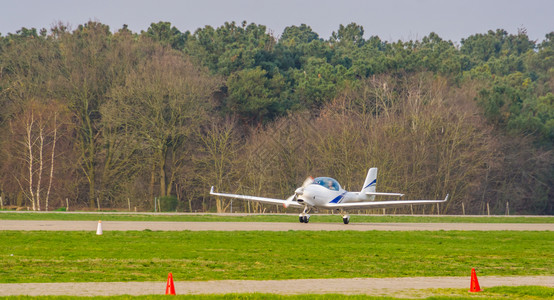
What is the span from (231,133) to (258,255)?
53.0 metres

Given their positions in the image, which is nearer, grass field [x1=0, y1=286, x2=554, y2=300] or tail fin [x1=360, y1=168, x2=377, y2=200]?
grass field [x1=0, y1=286, x2=554, y2=300]

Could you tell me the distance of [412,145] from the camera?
2830 inches

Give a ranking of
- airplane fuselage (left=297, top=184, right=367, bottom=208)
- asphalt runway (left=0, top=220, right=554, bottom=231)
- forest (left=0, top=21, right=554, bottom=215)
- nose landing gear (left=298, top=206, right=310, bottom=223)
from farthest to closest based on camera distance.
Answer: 1. forest (left=0, top=21, right=554, bottom=215)
2. nose landing gear (left=298, top=206, right=310, bottom=223)
3. airplane fuselage (left=297, top=184, right=367, bottom=208)
4. asphalt runway (left=0, top=220, right=554, bottom=231)

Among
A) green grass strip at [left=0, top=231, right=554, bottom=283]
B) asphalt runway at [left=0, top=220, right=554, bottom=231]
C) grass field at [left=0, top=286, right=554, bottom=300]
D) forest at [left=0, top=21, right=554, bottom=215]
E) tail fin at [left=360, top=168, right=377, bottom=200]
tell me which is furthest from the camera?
forest at [left=0, top=21, right=554, bottom=215]

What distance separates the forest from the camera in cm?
7162

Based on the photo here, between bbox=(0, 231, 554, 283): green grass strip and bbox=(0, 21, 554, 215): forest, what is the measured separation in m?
36.7

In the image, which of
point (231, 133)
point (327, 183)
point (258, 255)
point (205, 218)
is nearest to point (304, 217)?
point (327, 183)

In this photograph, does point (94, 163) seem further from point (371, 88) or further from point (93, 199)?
point (371, 88)

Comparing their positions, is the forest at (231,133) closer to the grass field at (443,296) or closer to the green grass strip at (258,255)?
the green grass strip at (258,255)

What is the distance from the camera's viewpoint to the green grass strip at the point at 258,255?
20000 millimetres

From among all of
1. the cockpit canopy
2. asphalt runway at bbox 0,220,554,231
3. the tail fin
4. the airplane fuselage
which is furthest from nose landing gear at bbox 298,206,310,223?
the tail fin

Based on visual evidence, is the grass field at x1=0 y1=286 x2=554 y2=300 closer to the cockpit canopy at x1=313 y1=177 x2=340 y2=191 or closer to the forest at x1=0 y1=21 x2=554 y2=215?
the cockpit canopy at x1=313 y1=177 x2=340 y2=191

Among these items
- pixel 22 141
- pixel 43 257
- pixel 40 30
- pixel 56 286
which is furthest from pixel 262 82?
pixel 56 286

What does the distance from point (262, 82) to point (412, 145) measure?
1928 cm
